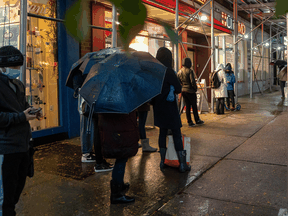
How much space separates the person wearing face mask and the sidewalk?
0.80 metres

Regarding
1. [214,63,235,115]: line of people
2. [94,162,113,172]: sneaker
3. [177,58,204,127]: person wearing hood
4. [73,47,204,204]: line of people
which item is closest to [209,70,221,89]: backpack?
[214,63,235,115]: line of people

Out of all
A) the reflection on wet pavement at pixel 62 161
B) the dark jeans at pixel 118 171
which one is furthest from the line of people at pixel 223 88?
the dark jeans at pixel 118 171

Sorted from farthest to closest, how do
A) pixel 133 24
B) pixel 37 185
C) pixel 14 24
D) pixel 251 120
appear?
pixel 251 120 < pixel 14 24 < pixel 37 185 < pixel 133 24

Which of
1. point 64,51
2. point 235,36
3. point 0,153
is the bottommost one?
point 0,153

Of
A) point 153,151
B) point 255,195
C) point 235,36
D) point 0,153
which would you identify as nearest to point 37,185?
point 0,153

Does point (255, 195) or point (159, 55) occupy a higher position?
point (159, 55)

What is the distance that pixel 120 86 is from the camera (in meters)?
2.60

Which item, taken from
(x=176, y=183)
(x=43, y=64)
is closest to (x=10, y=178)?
(x=176, y=183)

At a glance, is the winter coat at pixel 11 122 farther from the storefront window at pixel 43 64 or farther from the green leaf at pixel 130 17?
the storefront window at pixel 43 64

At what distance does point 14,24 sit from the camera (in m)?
5.37

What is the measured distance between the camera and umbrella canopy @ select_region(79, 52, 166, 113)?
8.45 ft

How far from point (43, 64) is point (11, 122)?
3972 mm

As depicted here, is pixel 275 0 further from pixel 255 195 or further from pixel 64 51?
pixel 64 51

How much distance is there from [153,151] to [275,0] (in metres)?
4.71
